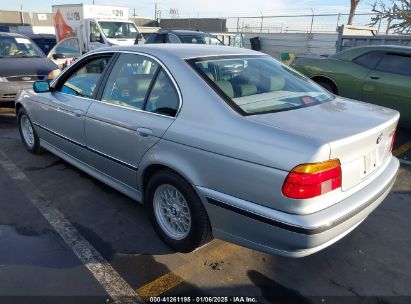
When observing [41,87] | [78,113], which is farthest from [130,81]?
[41,87]

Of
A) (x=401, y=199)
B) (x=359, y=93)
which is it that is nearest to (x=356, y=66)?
(x=359, y=93)

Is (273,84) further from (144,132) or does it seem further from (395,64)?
(395,64)

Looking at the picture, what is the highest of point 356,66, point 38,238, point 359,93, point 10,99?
point 356,66

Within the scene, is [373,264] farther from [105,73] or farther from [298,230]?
[105,73]

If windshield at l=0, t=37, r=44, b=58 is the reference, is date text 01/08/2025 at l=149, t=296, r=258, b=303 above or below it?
below

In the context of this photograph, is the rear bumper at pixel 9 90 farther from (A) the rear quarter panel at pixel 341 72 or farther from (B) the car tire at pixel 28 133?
(A) the rear quarter panel at pixel 341 72

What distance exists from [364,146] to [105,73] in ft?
7.82

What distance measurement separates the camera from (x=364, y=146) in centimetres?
238

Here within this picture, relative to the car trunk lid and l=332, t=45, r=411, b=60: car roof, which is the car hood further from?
the car trunk lid

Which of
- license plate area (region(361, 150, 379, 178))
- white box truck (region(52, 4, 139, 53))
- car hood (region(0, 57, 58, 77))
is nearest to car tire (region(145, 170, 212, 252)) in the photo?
license plate area (region(361, 150, 379, 178))

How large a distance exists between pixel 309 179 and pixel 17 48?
8.16 meters

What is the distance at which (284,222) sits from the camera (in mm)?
2148

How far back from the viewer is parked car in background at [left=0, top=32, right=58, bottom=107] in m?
6.87

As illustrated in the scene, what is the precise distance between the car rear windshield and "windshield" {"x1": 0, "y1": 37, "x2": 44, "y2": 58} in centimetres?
665
